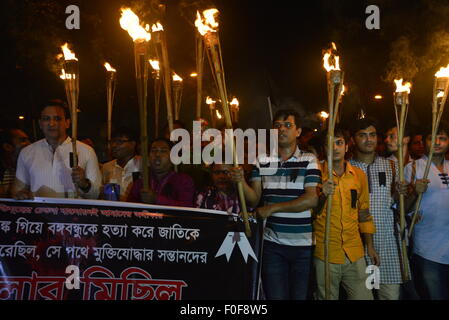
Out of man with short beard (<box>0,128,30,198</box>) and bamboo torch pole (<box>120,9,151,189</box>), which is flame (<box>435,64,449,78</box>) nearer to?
bamboo torch pole (<box>120,9,151,189</box>)

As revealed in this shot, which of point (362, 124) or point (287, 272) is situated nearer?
point (287, 272)

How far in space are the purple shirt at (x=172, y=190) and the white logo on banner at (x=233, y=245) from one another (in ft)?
2.21

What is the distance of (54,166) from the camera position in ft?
14.2

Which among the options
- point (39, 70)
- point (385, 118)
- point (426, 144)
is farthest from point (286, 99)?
point (426, 144)

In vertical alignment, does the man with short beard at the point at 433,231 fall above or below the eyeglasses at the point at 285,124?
below

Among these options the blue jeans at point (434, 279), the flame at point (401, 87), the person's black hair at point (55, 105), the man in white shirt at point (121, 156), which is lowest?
the blue jeans at point (434, 279)

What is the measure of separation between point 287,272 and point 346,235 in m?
0.70

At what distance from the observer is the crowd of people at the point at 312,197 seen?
12.2 feet

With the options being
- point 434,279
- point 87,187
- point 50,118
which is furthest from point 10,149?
point 434,279

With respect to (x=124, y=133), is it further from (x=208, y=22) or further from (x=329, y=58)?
(x=329, y=58)

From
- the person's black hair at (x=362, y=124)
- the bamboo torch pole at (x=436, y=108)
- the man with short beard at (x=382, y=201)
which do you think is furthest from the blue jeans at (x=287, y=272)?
the person's black hair at (x=362, y=124)

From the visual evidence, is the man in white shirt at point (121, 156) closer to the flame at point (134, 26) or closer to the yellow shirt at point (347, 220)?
the flame at point (134, 26)

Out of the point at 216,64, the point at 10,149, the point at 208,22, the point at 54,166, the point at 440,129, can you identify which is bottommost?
the point at 54,166

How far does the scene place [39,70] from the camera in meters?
11.5
